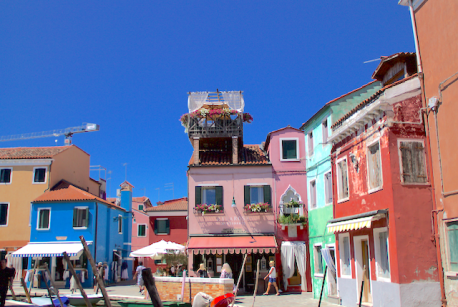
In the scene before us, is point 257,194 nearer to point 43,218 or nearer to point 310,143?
point 310,143

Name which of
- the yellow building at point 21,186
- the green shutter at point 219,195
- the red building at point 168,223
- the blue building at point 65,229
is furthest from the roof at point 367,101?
the red building at point 168,223

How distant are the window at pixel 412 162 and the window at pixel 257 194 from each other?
12.1m

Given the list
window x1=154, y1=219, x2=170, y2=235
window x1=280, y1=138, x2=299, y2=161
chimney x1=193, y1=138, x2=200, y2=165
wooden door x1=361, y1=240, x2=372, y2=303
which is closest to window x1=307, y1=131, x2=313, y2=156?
window x1=280, y1=138, x2=299, y2=161

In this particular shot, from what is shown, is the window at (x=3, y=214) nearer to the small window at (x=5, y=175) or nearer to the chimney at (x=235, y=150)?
the small window at (x=5, y=175)

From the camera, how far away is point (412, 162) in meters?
13.0

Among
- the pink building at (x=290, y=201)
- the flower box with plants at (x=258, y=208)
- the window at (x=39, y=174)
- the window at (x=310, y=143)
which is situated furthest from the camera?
the window at (x=39, y=174)

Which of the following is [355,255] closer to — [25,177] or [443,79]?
[443,79]

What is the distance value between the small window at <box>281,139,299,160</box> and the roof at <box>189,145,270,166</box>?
1.09 metres

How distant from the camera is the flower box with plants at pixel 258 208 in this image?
24.1 meters

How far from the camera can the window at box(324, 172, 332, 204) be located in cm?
1889

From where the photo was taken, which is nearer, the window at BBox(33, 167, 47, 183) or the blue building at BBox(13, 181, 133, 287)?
the blue building at BBox(13, 181, 133, 287)

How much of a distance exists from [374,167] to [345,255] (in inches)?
169

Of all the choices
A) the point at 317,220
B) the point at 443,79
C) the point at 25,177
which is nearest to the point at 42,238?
the point at 25,177

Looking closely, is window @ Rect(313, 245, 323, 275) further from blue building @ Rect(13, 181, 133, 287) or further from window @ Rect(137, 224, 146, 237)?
window @ Rect(137, 224, 146, 237)
